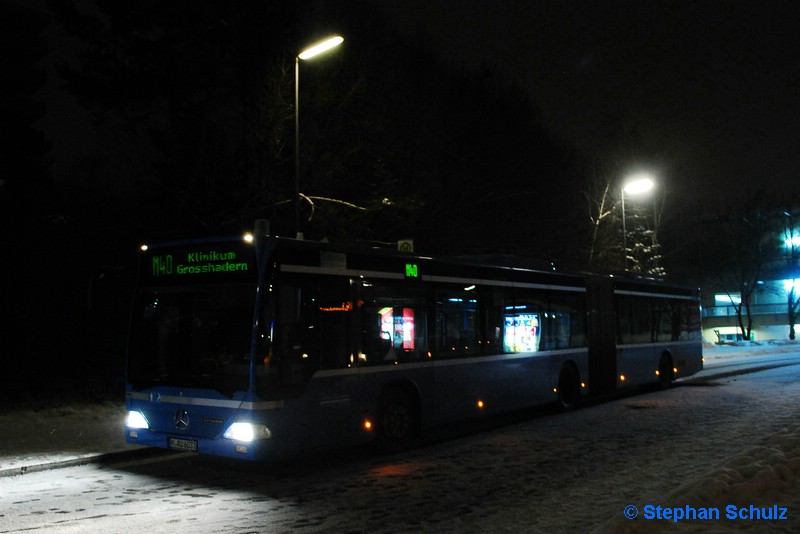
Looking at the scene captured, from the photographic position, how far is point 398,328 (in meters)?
11.5

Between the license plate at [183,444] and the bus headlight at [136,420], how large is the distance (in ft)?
1.89

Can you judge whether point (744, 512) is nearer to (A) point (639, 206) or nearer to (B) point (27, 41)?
(A) point (639, 206)

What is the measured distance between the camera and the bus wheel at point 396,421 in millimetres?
11163

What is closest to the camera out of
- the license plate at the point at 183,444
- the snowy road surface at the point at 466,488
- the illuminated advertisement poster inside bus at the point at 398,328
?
the snowy road surface at the point at 466,488

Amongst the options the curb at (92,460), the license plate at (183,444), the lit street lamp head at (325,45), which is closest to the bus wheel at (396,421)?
the license plate at (183,444)

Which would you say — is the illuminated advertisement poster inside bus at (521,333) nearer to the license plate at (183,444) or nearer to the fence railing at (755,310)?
the license plate at (183,444)

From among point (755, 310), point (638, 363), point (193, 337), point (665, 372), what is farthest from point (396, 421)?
point (755, 310)

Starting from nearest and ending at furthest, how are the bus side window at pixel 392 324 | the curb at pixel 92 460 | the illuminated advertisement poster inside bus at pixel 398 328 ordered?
the curb at pixel 92 460 → the bus side window at pixel 392 324 → the illuminated advertisement poster inside bus at pixel 398 328

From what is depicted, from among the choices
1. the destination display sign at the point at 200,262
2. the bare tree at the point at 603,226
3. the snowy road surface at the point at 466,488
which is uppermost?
the bare tree at the point at 603,226

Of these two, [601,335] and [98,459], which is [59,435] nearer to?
[98,459]

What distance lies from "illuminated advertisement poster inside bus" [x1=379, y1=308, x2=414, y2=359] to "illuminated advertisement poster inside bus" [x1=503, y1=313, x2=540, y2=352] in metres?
3.14

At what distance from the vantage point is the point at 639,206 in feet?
139

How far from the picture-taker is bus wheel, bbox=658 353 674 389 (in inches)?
838

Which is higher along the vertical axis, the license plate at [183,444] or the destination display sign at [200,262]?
the destination display sign at [200,262]
